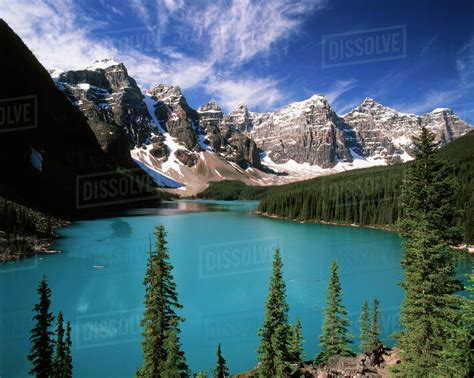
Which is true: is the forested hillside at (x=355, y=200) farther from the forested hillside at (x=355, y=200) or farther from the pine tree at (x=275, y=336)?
the pine tree at (x=275, y=336)

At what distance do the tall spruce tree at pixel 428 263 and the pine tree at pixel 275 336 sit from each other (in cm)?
512

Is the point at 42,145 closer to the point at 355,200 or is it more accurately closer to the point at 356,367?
the point at 355,200

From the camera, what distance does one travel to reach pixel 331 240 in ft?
217

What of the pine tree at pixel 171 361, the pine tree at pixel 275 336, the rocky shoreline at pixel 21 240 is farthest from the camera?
the rocky shoreline at pixel 21 240

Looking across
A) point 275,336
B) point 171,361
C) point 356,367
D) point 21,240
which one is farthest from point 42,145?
point 356,367

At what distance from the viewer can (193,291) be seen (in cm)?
3241

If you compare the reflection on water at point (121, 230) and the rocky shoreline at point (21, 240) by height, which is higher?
the rocky shoreline at point (21, 240)

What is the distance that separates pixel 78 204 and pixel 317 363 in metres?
101

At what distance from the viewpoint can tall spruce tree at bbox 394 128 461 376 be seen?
10438mm

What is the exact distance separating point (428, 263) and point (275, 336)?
7.58 meters

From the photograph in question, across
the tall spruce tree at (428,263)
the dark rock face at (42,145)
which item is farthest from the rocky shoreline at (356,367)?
the dark rock face at (42,145)

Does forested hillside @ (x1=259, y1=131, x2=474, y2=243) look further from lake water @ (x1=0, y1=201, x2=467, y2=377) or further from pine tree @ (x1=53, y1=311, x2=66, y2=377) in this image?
pine tree @ (x1=53, y1=311, x2=66, y2=377)

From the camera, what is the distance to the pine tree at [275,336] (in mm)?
14117

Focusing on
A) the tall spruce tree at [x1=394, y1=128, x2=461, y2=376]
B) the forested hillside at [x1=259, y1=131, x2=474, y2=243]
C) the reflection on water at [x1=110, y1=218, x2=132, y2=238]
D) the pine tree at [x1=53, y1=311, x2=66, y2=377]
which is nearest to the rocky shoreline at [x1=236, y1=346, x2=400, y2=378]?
the tall spruce tree at [x1=394, y1=128, x2=461, y2=376]
